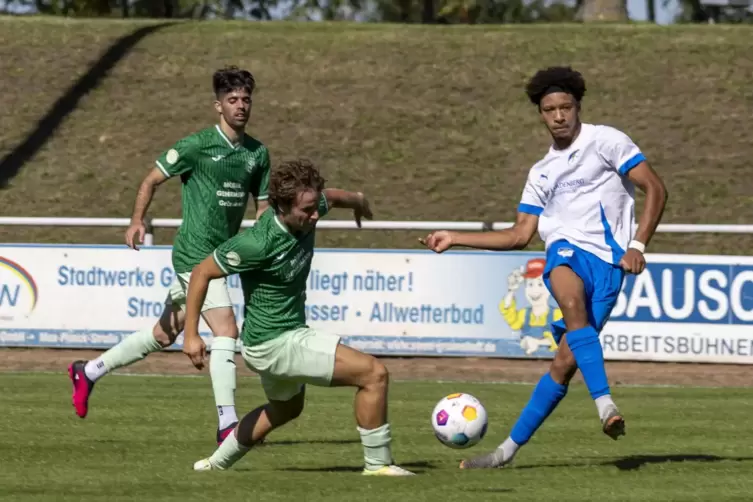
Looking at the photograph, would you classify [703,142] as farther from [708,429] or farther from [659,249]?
[708,429]

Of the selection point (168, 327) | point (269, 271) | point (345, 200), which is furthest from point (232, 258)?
point (168, 327)

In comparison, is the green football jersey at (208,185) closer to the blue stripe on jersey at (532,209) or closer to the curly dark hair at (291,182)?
the blue stripe on jersey at (532,209)

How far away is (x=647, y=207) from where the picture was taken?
750 centimetres

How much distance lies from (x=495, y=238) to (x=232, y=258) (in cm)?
166

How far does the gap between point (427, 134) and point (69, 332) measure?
9615 mm

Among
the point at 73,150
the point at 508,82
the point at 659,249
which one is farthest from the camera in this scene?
the point at 508,82

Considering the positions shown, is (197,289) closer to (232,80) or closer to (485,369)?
(232,80)

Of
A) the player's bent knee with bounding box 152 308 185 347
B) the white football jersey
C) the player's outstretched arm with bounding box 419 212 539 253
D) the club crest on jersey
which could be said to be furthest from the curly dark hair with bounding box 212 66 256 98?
the white football jersey

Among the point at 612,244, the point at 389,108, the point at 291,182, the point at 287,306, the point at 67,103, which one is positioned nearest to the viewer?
the point at 291,182

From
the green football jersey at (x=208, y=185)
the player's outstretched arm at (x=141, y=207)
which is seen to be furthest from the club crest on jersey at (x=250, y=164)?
the player's outstretched arm at (x=141, y=207)

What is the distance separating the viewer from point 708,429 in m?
9.80

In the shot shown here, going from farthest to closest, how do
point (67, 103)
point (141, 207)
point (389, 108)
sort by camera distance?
point (67, 103), point (389, 108), point (141, 207)

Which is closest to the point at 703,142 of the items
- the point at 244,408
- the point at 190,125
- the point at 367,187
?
the point at 367,187

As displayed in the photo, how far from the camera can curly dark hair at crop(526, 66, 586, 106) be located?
757 cm
